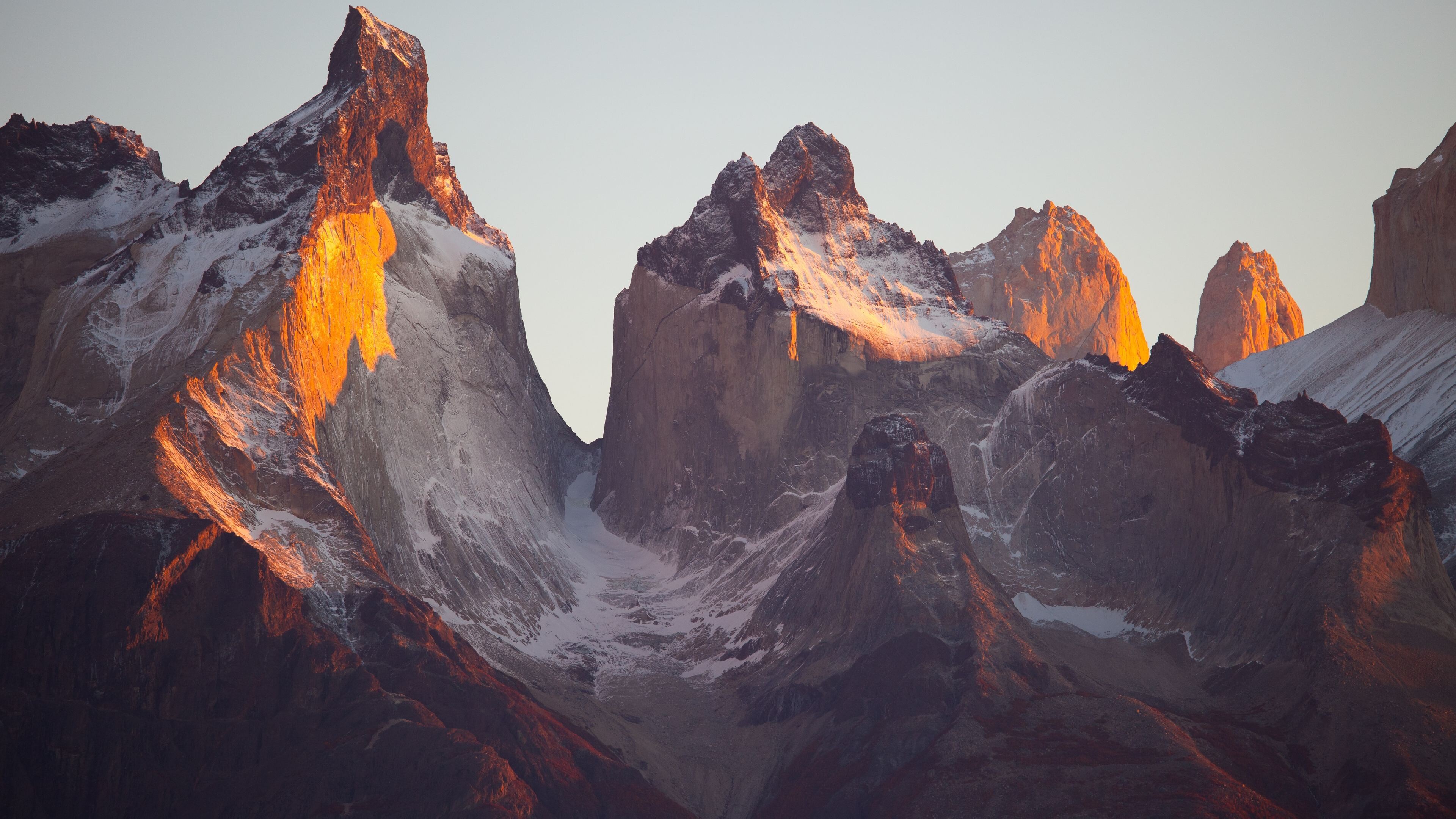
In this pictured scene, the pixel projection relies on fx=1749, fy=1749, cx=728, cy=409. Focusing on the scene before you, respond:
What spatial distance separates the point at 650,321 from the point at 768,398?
57.8ft

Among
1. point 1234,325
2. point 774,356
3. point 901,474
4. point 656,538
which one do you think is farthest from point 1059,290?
point 901,474

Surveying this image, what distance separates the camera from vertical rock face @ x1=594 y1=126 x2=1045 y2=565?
472 feet

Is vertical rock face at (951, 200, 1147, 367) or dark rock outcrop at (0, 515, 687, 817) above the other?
vertical rock face at (951, 200, 1147, 367)

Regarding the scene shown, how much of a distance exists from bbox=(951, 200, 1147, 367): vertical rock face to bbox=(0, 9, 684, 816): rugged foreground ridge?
209 ft

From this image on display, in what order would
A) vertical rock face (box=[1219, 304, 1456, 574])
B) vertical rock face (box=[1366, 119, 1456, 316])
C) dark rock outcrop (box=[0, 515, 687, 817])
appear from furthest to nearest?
vertical rock face (box=[1366, 119, 1456, 316]) < vertical rock face (box=[1219, 304, 1456, 574]) < dark rock outcrop (box=[0, 515, 687, 817])

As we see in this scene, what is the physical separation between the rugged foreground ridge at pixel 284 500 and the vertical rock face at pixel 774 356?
1140 centimetres

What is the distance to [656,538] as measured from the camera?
14888 centimetres

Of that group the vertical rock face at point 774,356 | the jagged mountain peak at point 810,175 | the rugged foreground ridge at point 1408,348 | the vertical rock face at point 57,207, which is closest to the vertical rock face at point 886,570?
the vertical rock face at point 774,356

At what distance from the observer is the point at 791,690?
10969 centimetres

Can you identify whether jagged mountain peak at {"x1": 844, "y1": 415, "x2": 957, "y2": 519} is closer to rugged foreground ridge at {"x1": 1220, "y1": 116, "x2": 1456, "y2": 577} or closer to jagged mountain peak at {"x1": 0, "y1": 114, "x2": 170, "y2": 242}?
rugged foreground ridge at {"x1": 1220, "y1": 116, "x2": 1456, "y2": 577}

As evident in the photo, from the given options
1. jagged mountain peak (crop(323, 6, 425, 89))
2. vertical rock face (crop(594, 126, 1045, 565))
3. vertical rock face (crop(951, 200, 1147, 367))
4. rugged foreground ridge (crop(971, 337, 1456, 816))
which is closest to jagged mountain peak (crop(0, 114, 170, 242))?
jagged mountain peak (crop(323, 6, 425, 89))

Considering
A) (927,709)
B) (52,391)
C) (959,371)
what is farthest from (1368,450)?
(52,391)

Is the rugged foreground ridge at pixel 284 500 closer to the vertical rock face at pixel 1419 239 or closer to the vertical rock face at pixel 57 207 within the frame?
the vertical rock face at pixel 57 207

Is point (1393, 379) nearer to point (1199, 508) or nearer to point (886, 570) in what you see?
point (1199, 508)
